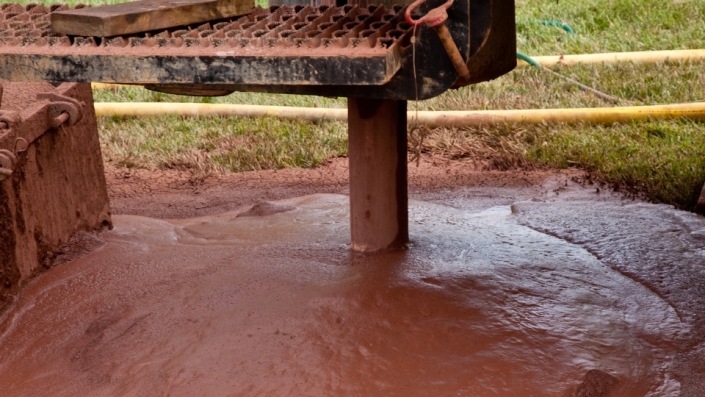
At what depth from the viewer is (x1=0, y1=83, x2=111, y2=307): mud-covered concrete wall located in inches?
106

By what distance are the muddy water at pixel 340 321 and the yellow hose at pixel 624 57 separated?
309 cm

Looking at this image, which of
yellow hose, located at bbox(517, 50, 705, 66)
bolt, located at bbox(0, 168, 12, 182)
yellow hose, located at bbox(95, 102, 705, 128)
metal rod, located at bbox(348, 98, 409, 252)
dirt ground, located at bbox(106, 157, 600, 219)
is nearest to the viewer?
bolt, located at bbox(0, 168, 12, 182)

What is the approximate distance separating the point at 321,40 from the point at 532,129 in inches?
115

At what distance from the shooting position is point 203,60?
79.3 inches

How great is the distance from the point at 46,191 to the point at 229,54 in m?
1.25

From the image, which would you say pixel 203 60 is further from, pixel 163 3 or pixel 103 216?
pixel 103 216

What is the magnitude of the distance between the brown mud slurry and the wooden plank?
2.83 ft

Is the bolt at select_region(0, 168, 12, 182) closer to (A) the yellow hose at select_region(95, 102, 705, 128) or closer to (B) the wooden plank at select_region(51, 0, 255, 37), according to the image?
(B) the wooden plank at select_region(51, 0, 255, 37)

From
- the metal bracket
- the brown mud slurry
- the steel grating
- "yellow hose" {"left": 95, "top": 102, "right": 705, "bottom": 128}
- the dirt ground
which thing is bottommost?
the dirt ground

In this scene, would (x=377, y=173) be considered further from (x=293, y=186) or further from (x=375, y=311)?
(x=293, y=186)

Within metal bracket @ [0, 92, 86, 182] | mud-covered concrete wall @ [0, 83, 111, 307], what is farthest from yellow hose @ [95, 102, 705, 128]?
metal bracket @ [0, 92, 86, 182]

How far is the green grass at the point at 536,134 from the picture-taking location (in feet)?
13.6

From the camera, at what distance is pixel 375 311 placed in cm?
246

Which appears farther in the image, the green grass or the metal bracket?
the green grass
